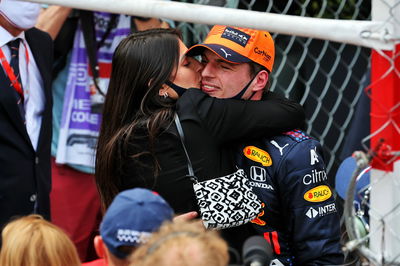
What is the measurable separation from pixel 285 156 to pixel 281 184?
9 cm

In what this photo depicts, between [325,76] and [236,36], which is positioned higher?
[236,36]

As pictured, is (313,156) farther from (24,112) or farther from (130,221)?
(24,112)

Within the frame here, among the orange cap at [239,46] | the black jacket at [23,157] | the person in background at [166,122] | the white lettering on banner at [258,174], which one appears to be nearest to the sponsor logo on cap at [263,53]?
the orange cap at [239,46]

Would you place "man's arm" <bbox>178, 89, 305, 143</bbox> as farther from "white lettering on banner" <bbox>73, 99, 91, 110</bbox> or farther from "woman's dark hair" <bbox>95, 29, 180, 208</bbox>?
"white lettering on banner" <bbox>73, 99, 91, 110</bbox>

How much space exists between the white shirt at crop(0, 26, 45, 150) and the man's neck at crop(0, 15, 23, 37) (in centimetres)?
2

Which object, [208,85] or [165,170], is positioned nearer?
[165,170]

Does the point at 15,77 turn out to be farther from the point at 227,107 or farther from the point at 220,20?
the point at 220,20

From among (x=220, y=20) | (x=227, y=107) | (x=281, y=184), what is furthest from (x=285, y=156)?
(x=220, y=20)

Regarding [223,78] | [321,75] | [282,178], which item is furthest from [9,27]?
[321,75]

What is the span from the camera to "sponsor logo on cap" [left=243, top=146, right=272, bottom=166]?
257cm

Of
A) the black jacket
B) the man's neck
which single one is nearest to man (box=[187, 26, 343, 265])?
the black jacket

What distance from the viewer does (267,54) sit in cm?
272

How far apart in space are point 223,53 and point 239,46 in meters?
0.07

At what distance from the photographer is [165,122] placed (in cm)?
247
